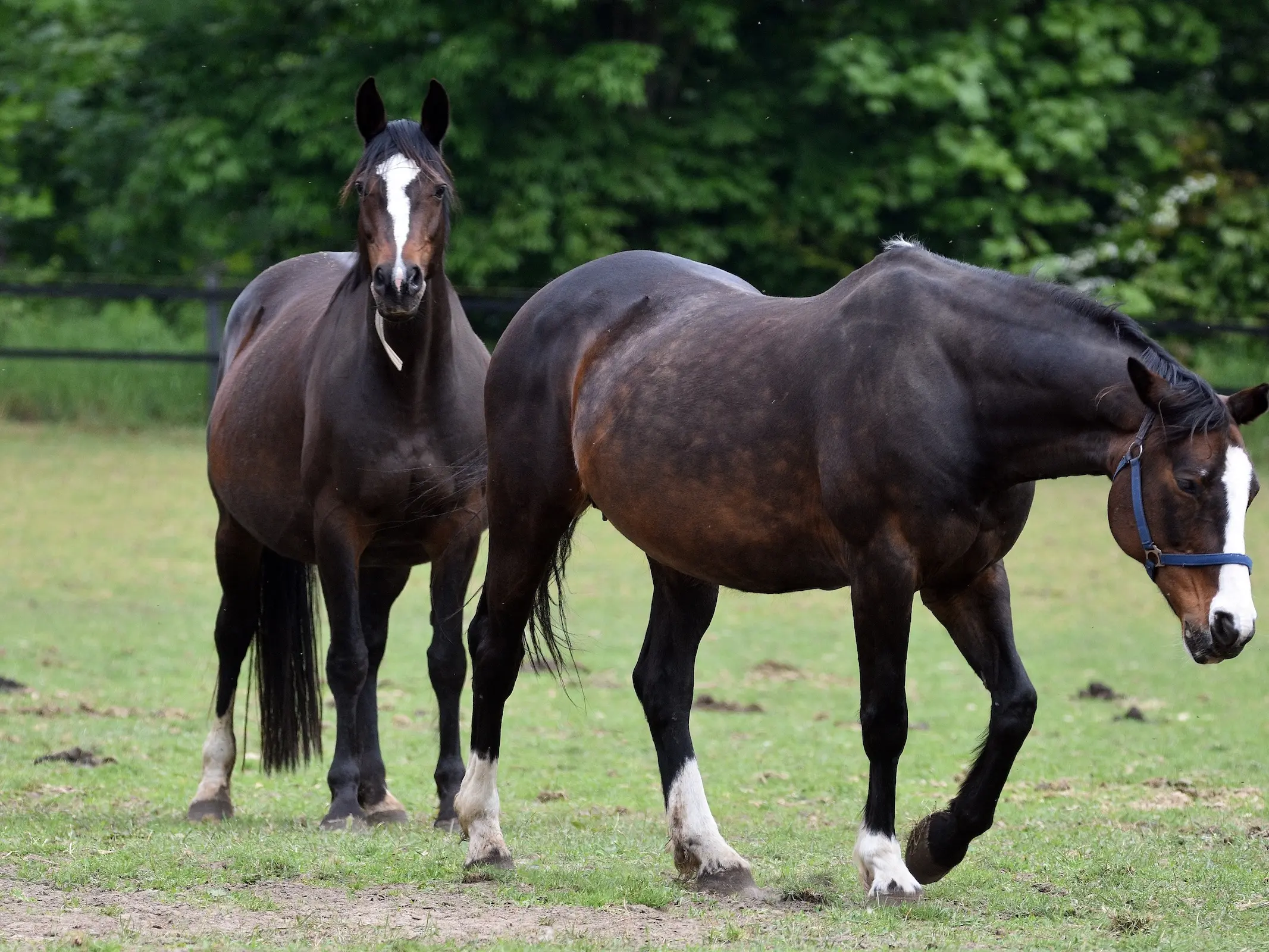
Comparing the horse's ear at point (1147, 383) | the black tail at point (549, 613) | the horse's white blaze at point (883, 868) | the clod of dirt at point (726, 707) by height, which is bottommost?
the clod of dirt at point (726, 707)

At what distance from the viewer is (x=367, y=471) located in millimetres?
6098

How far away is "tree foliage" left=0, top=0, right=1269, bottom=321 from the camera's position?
1920 cm

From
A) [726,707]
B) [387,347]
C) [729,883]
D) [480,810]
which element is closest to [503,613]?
[480,810]

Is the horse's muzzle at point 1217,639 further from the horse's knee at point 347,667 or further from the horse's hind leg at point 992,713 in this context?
the horse's knee at point 347,667

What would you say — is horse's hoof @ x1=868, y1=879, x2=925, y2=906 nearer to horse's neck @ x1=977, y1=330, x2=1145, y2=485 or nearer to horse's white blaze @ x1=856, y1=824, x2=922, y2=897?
horse's white blaze @ x1=856, y1=824, x2=922, y2=897

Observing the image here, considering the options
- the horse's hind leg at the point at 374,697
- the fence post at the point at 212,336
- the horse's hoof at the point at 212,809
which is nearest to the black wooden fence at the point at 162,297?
the fence post at the point at 212,336

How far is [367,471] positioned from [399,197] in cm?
103

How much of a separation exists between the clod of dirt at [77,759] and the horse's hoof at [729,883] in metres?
3.48

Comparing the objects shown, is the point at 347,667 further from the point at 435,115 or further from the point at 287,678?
the point at 435,115

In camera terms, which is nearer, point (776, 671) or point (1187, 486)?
point (1187, 486)

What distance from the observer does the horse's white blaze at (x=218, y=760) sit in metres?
6.53

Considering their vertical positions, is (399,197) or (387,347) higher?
(399,197)

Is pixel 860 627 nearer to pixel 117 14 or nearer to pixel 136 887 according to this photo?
pixel 136 887

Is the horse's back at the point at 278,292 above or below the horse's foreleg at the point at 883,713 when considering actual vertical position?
above
